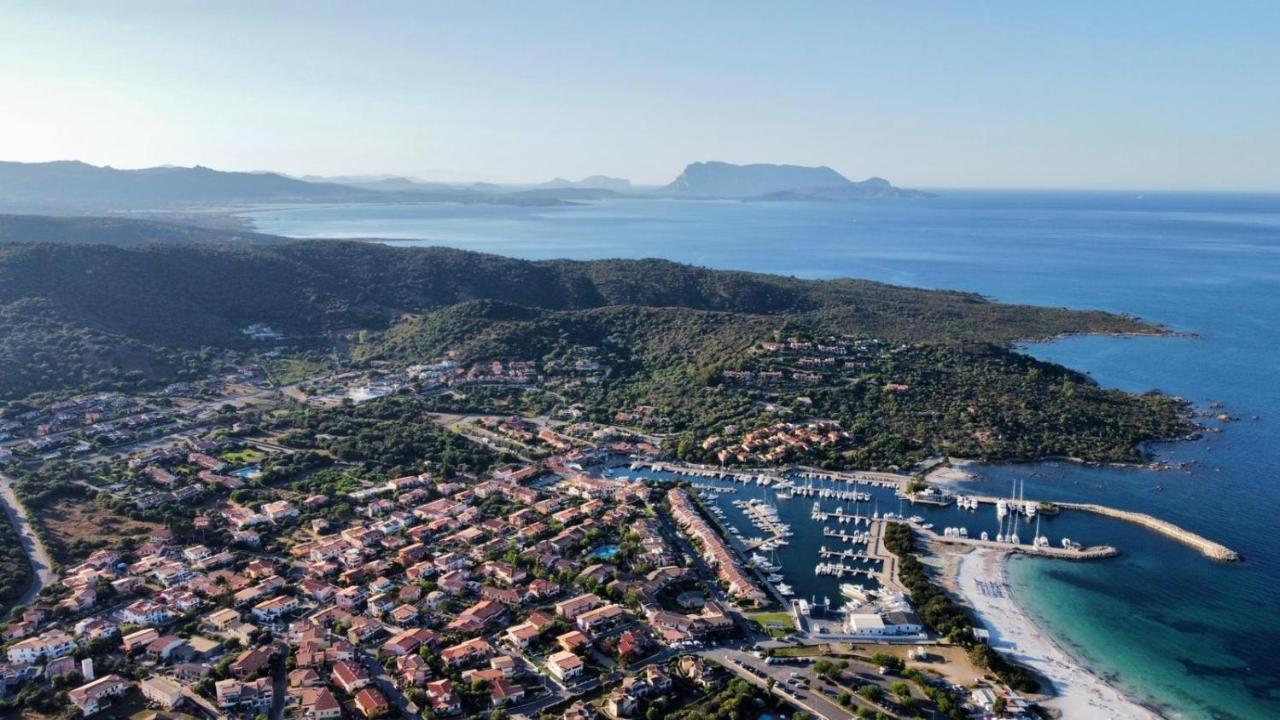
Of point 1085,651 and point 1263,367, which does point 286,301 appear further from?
point 1263,367

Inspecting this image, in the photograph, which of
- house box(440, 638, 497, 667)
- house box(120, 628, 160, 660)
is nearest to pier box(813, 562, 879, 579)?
house box(440, 638, 497, 667)

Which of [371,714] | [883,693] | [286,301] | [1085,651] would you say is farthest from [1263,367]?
[286,301]

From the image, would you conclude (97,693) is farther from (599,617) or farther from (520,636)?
(599,617)

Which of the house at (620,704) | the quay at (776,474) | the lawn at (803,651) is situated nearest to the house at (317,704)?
the house at (620,704)

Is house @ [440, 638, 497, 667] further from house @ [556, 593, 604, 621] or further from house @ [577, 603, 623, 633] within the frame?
house @ [577, 603, 623, 633]

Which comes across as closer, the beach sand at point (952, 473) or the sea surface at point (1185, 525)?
the sea surface at point (1185, 525)

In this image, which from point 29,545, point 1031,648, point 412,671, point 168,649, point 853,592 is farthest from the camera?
point 29,545

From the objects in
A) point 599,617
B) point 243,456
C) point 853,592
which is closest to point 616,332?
point 243,456

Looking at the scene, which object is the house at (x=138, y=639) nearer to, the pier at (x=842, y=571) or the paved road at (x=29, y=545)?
the paved road at (x=29, y=545)
